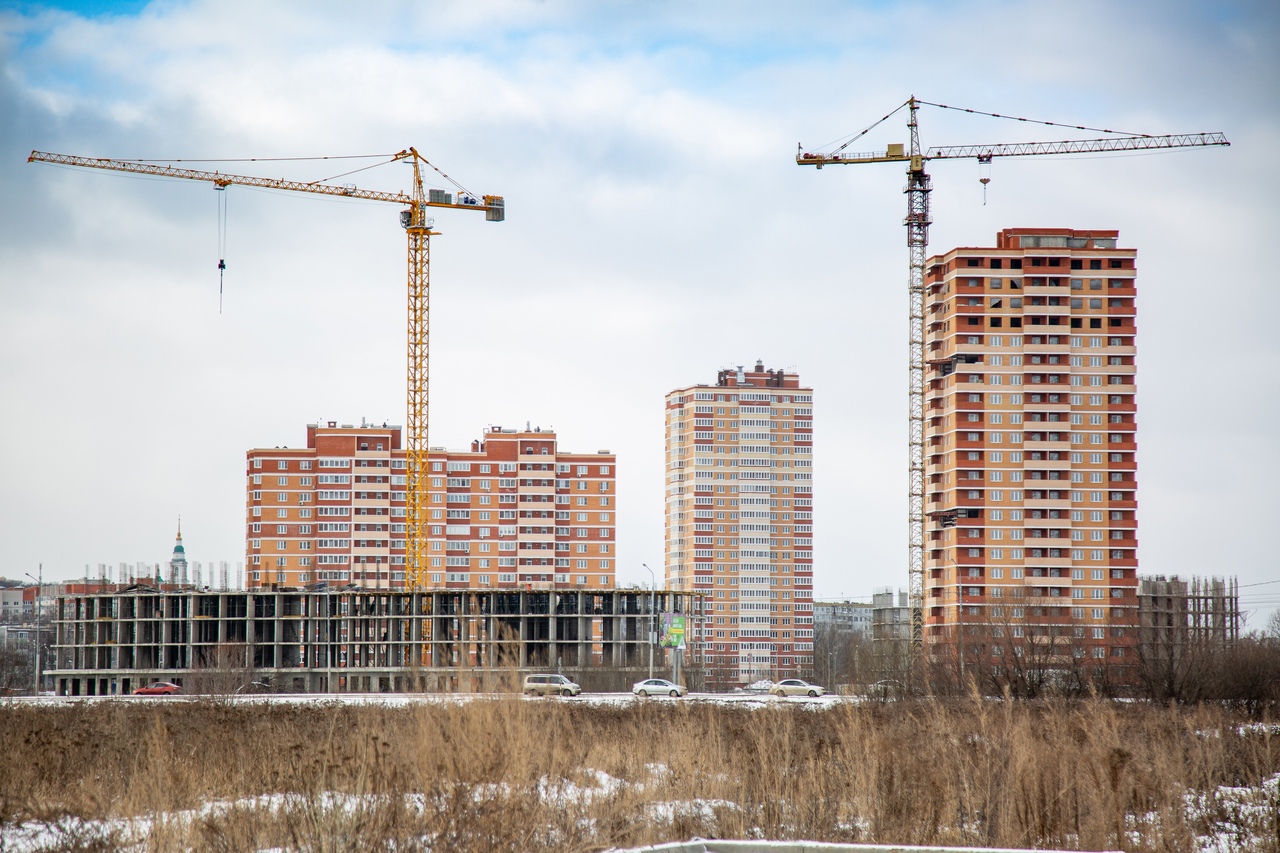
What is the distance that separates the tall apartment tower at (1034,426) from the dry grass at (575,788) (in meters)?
86.7

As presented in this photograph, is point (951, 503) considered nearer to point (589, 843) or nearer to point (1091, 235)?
point (1091, 235)

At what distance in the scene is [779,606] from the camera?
16225cm

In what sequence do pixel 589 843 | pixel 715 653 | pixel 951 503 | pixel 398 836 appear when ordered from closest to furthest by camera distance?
pixel 398 836 → pixel 589 843 → pixel 951 503 → pixel 715 653

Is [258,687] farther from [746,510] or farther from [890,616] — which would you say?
[746,510]

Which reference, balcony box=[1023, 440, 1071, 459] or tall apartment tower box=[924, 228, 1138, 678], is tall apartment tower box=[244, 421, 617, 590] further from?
balcony box=[1023, 440, 1071, 459]

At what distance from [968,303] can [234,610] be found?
7003 cm

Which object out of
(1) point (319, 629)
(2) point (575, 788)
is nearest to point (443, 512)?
(1) point (319, 629)

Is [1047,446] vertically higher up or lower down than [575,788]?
higher up

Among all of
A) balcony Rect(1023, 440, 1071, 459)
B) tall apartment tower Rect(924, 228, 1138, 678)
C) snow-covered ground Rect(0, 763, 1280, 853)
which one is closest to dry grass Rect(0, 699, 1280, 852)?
snow-covered ground Rect(0, 763, 1280, 853)

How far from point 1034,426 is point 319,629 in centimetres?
6609

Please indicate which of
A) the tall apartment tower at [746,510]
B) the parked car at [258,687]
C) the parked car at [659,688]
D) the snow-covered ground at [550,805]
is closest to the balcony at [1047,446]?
the tall apartment tower at [746,510]

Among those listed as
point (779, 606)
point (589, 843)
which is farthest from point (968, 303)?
point (589, 843)

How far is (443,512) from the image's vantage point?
149625mm

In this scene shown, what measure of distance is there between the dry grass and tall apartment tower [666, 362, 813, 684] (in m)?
136
